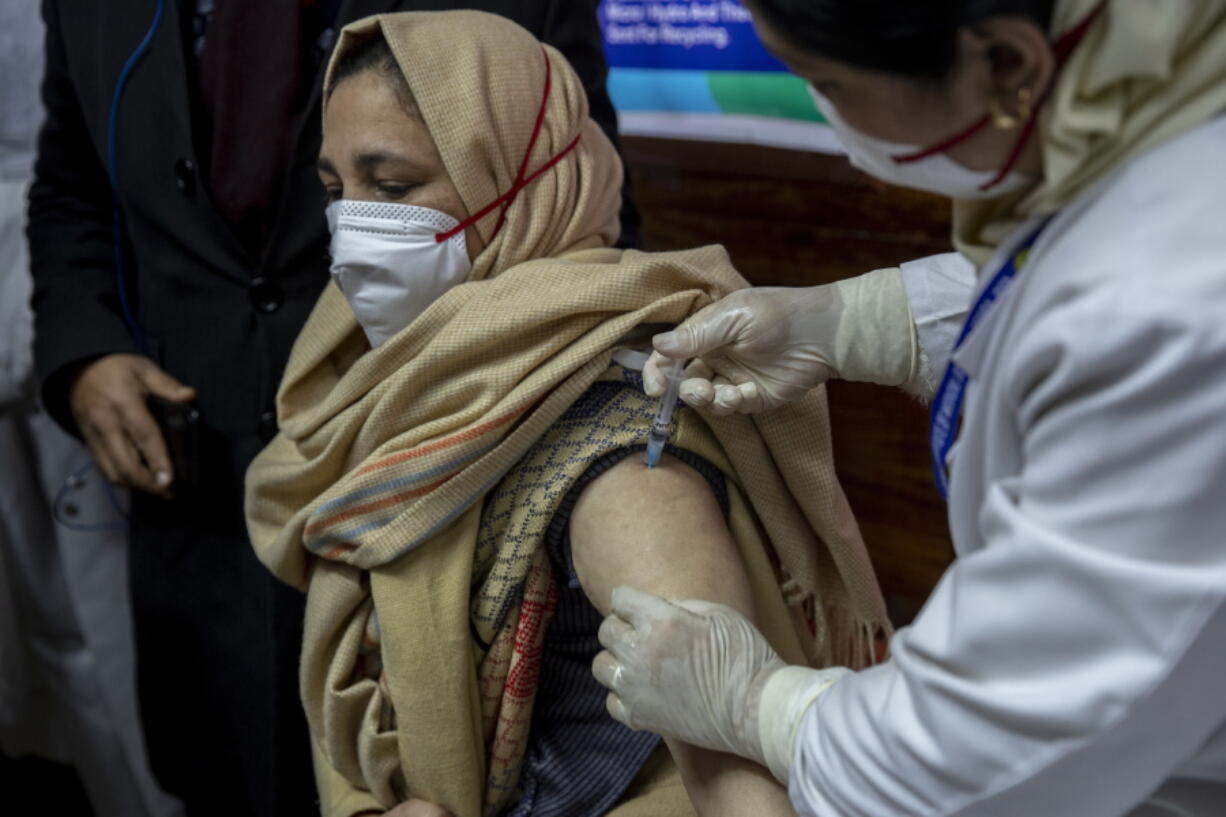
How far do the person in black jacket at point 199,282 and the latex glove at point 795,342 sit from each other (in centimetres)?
63

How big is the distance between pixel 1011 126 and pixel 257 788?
1.71m

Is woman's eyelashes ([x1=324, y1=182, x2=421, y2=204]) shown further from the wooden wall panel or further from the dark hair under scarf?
the wooden wall panel

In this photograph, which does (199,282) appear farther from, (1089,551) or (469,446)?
(1089,551)

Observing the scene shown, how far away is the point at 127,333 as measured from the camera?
1871 mm

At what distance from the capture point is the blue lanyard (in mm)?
869

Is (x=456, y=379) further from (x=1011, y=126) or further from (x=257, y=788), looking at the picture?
(x=257, y=788)

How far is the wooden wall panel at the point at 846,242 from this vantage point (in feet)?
6.70

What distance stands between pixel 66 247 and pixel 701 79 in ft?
4.00

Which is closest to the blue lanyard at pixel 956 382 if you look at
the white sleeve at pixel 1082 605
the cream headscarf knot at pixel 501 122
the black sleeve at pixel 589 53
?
the white sleeve at pixel 1082 605

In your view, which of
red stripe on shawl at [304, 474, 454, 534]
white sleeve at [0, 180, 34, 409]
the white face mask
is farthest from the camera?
white sleeve at [0, 180, 34, 409]

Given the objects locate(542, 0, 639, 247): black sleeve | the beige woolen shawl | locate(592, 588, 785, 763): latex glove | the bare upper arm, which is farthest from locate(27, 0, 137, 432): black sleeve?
locate(592, 588, 785, 763): latex glove

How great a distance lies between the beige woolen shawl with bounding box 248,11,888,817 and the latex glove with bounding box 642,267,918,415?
0.15ft

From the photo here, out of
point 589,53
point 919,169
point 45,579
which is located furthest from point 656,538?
point 45,579

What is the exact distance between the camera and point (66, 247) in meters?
1.94
